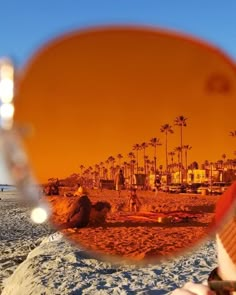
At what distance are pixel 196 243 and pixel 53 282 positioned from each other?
310 centimetres

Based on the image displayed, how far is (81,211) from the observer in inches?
36.5

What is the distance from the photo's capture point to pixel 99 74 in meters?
0.82

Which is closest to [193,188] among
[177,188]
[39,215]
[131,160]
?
[177,188]

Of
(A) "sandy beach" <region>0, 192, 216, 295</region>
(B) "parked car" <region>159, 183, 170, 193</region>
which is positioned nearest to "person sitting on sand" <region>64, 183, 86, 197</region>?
(B) "parked car" <region>159, 183, 170, 193</region>

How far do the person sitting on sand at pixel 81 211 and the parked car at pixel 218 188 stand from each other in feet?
0.59

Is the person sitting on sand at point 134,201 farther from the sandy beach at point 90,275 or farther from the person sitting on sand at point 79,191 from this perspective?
the sandy beach at point 90,275

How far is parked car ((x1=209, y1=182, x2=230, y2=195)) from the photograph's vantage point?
85 centimetres

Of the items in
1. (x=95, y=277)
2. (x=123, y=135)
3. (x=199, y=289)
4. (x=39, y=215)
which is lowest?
(x=95, y=277)

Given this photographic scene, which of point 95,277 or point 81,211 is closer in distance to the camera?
point 81,211

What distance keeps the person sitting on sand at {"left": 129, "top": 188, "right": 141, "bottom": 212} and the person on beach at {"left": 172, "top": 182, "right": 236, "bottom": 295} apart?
0.12 m

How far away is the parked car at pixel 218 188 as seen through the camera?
85 centimetres

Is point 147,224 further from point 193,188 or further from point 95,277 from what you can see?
point 95,277

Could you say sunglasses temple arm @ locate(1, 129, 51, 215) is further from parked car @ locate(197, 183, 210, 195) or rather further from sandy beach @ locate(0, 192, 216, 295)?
sandy beach @ locate(0, 192, 216, 295)

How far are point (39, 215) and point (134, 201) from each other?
14cm
